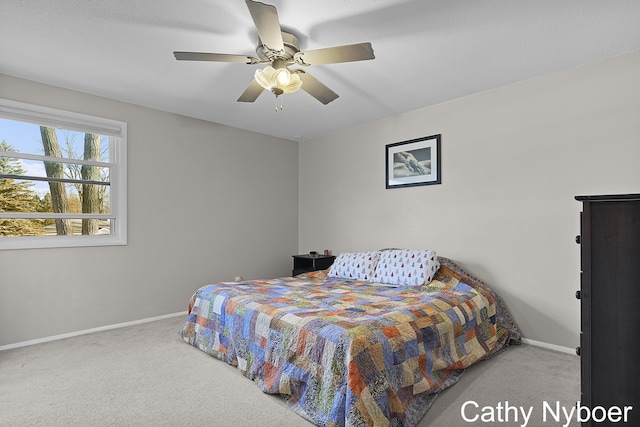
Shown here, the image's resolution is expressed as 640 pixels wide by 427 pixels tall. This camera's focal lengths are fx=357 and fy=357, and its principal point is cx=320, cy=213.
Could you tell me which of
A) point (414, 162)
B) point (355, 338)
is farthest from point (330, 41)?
point (355, 338)

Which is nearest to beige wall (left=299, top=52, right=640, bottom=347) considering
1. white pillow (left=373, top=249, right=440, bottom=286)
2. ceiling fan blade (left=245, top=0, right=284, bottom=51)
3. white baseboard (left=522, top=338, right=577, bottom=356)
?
white baseboard (left=522, top=338, right=577, bottom=356)

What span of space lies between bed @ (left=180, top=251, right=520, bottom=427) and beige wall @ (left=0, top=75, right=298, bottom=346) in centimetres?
113

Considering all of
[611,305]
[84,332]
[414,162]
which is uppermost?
[414,162]

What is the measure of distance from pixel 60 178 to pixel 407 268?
3485 mm

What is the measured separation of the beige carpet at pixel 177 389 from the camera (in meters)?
1.98

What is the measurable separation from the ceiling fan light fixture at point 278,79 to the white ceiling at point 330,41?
1.09ft

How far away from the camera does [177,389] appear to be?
2.32m

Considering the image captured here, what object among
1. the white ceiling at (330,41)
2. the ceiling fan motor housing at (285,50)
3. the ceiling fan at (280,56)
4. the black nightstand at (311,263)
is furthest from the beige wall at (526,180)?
the ceiling fan motor housing at (285,50)

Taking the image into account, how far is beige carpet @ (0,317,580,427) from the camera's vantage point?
1.98 metres

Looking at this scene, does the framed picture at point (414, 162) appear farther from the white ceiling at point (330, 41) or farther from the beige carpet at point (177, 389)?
the beige carpet at point (177, 389)

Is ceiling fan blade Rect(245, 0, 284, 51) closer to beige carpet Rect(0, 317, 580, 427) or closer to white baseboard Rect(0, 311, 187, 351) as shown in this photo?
beige carpet Rect(0, 317, 580, 427)

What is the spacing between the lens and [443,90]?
3.41 metres

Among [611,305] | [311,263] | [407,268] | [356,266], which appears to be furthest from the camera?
[311,263]

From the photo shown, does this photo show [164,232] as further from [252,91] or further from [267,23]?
[267,23]
